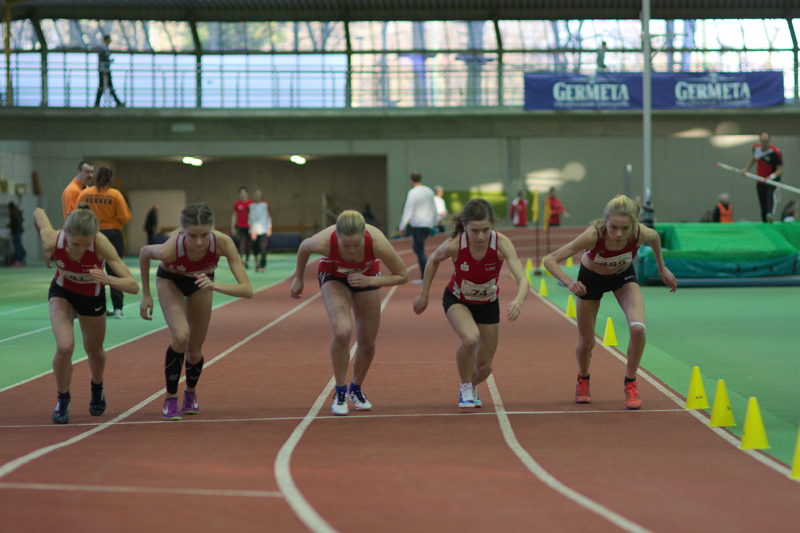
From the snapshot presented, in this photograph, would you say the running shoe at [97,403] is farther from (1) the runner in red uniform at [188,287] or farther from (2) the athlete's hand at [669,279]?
(2) the athlete's hand at [669,279]

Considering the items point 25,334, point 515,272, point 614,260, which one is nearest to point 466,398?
point 515,272

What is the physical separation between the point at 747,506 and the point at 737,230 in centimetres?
Result: 1641

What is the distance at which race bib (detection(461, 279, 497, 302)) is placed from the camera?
27.1 feet

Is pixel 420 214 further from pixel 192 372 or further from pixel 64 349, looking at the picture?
pixel 64 349

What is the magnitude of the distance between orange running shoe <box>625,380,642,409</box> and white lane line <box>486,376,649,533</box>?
0.91 meters

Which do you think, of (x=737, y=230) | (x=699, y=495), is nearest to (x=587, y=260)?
(x=699, y=495)

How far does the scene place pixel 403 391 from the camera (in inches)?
363

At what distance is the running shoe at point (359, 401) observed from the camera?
8289 mm

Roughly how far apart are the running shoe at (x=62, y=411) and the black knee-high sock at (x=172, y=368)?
705mm

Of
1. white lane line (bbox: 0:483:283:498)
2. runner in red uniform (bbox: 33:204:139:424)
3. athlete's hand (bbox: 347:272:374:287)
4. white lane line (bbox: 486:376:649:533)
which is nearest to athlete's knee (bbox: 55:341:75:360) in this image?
runner in red uniform (bbox: 33:204:139:424)

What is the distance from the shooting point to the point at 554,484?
5797mm

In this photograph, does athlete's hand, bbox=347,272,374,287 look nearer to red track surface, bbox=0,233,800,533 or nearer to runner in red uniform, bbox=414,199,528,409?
runner in red uniform, bbox=414,199,528,409

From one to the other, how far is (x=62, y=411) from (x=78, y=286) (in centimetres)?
88

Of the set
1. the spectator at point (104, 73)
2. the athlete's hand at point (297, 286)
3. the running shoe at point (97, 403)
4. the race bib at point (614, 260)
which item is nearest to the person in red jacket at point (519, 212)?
the spectator at point (104, 73)
